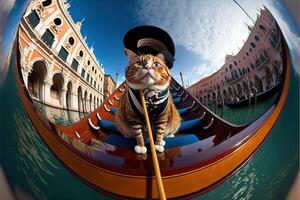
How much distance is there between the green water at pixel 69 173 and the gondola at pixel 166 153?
37 millimetres

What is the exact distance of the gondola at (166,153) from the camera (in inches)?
46.3

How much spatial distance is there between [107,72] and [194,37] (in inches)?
10.5

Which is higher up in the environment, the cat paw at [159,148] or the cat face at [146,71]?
the cat face at [146,71]

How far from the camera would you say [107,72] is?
116 cm

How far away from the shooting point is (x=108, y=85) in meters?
1.18

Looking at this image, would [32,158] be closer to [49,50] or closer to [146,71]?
[49,50]

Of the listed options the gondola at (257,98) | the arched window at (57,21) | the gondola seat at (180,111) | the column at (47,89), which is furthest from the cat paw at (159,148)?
the arched window at (57,21)

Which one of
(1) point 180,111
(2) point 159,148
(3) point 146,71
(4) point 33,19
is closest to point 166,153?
(2) point 159,148

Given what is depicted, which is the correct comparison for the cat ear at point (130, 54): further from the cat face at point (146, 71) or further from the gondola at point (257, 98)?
the gondola at point (257, 98)

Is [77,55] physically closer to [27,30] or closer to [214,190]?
[27,30]

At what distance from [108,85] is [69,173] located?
30 centimetres

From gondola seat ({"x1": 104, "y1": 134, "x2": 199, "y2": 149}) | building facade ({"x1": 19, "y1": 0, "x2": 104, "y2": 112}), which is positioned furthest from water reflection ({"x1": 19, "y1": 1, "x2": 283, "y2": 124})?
gondola seat ({"x1": 104, "y1": 134, "x2": 199, "y2": 149})

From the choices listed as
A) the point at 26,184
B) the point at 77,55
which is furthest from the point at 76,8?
the point at 26,184

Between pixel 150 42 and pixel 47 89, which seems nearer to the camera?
pixel 150 42
